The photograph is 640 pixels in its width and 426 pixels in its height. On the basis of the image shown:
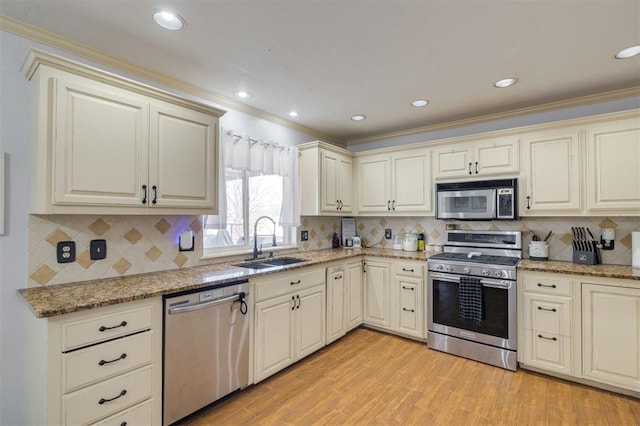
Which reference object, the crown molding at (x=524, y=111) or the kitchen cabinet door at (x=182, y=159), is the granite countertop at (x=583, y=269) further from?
the kitchen cabinet door at (x=182, y=159)

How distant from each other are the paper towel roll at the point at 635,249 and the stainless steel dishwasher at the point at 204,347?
10.7 feet

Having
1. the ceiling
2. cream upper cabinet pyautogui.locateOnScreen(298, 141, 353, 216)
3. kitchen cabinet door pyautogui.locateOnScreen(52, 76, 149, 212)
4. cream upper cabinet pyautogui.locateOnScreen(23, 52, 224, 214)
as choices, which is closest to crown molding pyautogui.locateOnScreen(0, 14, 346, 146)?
the ceiling

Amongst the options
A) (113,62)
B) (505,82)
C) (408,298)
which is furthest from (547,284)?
(113,62)

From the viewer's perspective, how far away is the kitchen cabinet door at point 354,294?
3.52m

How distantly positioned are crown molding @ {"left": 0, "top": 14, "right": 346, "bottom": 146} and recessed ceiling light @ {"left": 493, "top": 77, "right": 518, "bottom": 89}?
7.27ft

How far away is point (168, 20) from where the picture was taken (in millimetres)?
1785

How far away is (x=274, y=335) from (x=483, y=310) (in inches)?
77.4

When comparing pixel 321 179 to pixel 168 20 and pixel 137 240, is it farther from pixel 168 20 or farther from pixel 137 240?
pixel 168 20

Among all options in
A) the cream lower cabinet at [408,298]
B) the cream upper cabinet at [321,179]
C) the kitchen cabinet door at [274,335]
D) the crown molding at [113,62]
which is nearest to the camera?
the crown molding at [113,62]

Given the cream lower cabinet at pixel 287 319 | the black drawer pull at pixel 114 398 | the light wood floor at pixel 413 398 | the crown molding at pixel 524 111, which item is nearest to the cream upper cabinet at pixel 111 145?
the cream lower cabinet at pixel 287 319

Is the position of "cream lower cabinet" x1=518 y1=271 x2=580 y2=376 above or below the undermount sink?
below

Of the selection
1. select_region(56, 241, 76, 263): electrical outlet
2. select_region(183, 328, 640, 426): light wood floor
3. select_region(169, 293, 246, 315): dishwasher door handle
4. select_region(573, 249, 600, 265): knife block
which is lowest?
select_region(183, 328, 640, 426): light wood floor

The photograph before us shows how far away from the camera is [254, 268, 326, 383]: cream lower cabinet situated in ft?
8.20

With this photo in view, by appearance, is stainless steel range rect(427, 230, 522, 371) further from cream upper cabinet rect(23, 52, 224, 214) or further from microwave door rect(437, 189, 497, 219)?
cream upper cabinet rect(23, 52, 224, 214)
